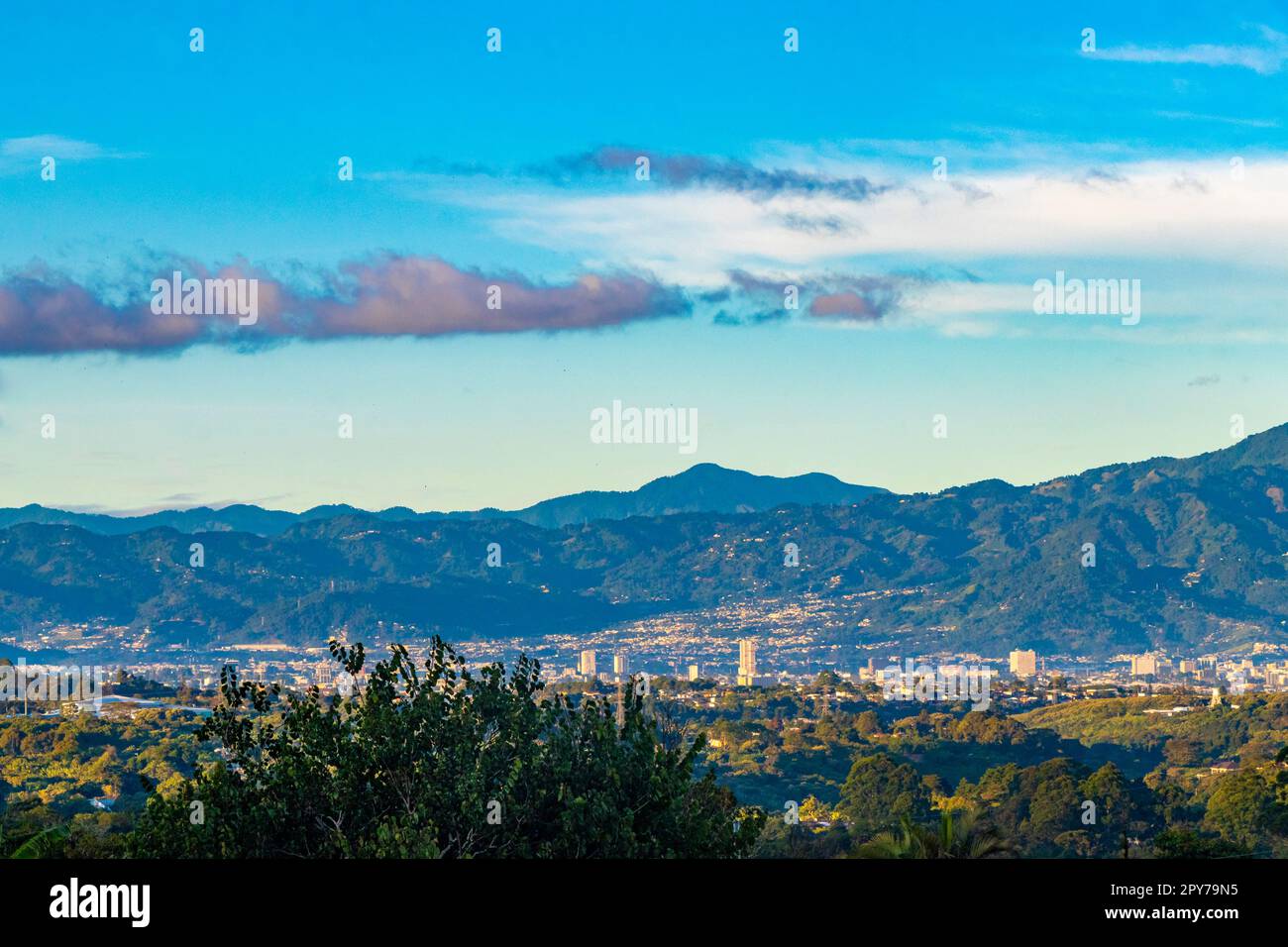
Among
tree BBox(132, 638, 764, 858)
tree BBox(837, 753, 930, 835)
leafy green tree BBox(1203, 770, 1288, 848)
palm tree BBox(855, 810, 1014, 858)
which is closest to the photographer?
tree BBox(132, 638, 764, 858)

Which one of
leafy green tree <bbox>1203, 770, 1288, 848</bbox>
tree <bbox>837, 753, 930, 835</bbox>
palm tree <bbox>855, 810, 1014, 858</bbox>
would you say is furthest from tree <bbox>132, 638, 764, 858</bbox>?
tree <bbox>837, 753, 930, 835</bbox>

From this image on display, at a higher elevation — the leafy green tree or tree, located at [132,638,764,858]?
tree, located at [132,638,764,858]

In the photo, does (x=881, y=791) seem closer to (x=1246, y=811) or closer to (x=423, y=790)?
(x=1246, y=811)

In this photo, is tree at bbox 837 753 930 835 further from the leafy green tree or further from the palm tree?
the palm tree

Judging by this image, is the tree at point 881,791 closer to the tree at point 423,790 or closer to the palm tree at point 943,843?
the palm tree at point 943,843
